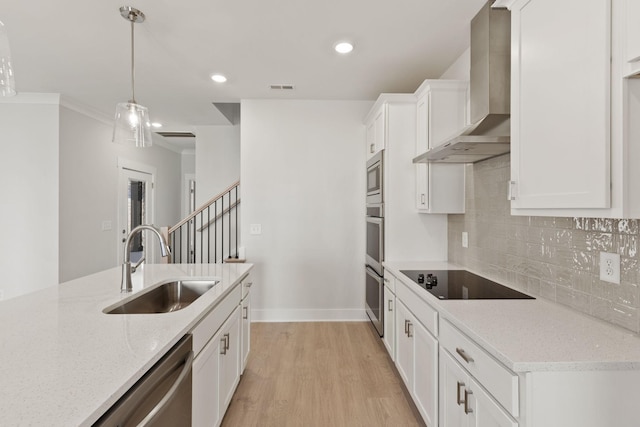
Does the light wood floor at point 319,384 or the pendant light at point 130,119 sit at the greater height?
the pendant light at point 130,119

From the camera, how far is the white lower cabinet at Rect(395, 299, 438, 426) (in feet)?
5.58

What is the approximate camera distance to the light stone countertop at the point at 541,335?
1.01m

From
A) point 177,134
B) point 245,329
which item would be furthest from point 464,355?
point 177,134

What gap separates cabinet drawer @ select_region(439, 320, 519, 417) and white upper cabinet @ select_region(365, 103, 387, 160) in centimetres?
192

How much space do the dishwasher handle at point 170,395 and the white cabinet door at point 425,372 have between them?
1.20 metres

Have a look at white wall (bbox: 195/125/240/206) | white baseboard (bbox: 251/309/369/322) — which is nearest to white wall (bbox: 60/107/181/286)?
white wall (bbox: 195/125/240/206)

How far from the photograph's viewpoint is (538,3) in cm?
134

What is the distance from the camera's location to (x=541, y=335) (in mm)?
1216

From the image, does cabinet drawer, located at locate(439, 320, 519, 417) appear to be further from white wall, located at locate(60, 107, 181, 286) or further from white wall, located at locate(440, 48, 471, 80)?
white wall, located at locate(60, 107, 181, 286)

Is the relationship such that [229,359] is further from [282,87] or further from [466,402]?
[282,87]

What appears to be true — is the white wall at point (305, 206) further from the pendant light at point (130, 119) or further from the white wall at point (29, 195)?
the white wall at point (29, 195)

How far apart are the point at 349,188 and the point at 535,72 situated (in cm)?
259

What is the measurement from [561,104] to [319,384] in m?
2.31

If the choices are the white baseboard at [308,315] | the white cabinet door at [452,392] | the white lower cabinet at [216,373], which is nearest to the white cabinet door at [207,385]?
the white lower cabinet at [216,373]
